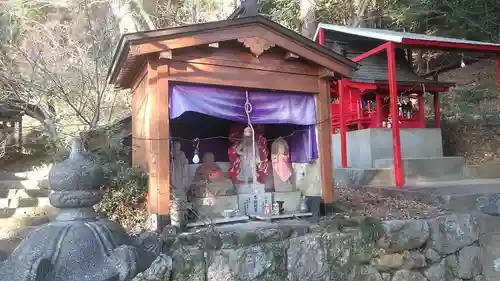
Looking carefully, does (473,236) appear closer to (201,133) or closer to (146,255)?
(201,133)

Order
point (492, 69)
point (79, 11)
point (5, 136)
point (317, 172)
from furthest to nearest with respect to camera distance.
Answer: point (492, 69) < point (5, 136) < point (79, 11) < point (317, 172)

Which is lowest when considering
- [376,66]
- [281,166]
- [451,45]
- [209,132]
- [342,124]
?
[281,166]

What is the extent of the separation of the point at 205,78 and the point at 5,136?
39.7 ft

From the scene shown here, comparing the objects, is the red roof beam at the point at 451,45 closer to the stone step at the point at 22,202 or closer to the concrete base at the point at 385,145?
the concrete base at the point at 385,145

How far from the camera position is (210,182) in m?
8.14

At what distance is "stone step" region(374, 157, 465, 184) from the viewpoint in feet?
37.6

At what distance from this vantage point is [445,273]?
706 centimetres

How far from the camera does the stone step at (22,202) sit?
33.7 feet

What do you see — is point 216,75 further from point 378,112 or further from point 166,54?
point 378,112

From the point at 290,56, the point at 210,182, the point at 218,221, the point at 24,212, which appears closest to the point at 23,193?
the point at 24,212

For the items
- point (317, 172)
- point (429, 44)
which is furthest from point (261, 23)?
point (429, 44)

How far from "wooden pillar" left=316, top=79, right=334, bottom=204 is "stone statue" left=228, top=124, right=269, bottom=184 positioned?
1437 mm

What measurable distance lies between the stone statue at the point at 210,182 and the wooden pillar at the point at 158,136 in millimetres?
1461

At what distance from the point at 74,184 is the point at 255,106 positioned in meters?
5.19
